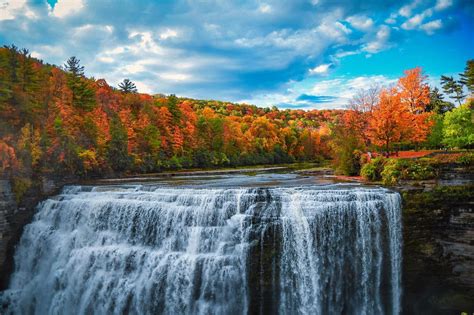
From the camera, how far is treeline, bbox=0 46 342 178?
2380 cm

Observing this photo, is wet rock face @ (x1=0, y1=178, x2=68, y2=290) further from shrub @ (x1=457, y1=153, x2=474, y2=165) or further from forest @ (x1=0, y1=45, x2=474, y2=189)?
shrub @ (x1=457, y1=153, x2=474, y2=165)

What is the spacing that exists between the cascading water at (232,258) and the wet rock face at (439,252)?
1.04m

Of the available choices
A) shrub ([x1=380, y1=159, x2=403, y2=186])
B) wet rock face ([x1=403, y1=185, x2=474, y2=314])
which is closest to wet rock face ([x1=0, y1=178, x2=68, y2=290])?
shrub ([x1=380, y1=159, x2=403, y2=186])

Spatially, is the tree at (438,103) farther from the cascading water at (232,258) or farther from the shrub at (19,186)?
the shrub at (19,186)

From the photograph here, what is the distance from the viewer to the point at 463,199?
1698 centimetres

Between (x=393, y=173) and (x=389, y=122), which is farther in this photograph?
(x=389, y=122)

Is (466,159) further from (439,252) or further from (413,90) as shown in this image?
(413,90)

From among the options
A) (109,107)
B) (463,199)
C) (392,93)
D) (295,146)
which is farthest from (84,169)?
(295,146)

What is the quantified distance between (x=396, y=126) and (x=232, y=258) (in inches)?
783

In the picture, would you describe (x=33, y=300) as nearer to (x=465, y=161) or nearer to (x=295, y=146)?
(x=465, y=161)

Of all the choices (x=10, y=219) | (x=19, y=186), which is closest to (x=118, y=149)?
(x=19, y=186)

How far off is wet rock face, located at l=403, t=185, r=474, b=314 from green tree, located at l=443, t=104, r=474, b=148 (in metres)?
16.3

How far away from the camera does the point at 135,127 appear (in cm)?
3931

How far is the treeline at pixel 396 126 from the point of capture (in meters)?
27.3
